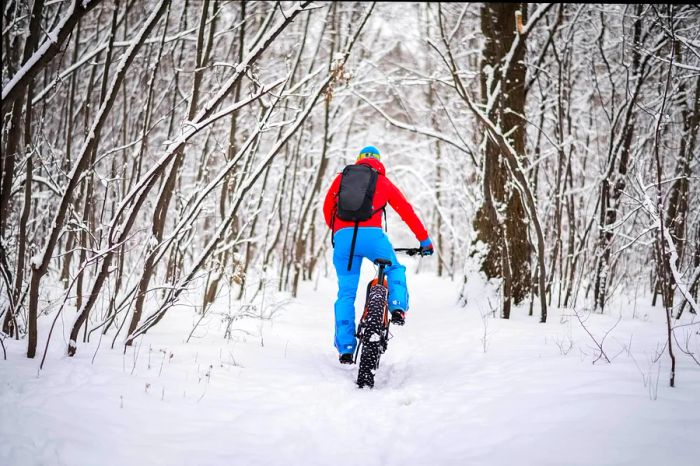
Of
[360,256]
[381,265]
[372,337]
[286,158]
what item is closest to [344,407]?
[372,337]

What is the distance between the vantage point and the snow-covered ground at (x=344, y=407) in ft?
5.88

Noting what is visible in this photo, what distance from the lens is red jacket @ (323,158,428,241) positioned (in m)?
3.38

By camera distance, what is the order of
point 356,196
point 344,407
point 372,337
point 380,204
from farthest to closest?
point 380,204, point 356,196, point 372,337, point 344,407

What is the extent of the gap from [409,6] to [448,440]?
405 inches

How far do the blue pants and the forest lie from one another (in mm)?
715

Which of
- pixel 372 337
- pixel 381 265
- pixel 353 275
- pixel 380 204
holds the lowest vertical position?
pixel 372 337

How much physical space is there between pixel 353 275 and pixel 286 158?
424cm

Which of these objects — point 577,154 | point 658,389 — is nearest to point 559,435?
point 658,389

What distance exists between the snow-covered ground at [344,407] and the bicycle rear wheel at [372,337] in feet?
0.39

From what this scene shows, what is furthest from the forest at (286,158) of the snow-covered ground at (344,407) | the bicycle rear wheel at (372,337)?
the bicycle rear wheel at (372,337)

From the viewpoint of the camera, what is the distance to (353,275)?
3.39 m

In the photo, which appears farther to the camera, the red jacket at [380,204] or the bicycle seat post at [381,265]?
the red jacket at [380,204]

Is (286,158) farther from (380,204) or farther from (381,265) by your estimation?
(381,265)

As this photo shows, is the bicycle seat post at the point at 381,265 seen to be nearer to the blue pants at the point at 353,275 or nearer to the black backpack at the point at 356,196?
the blue pants at the point at 353,275
